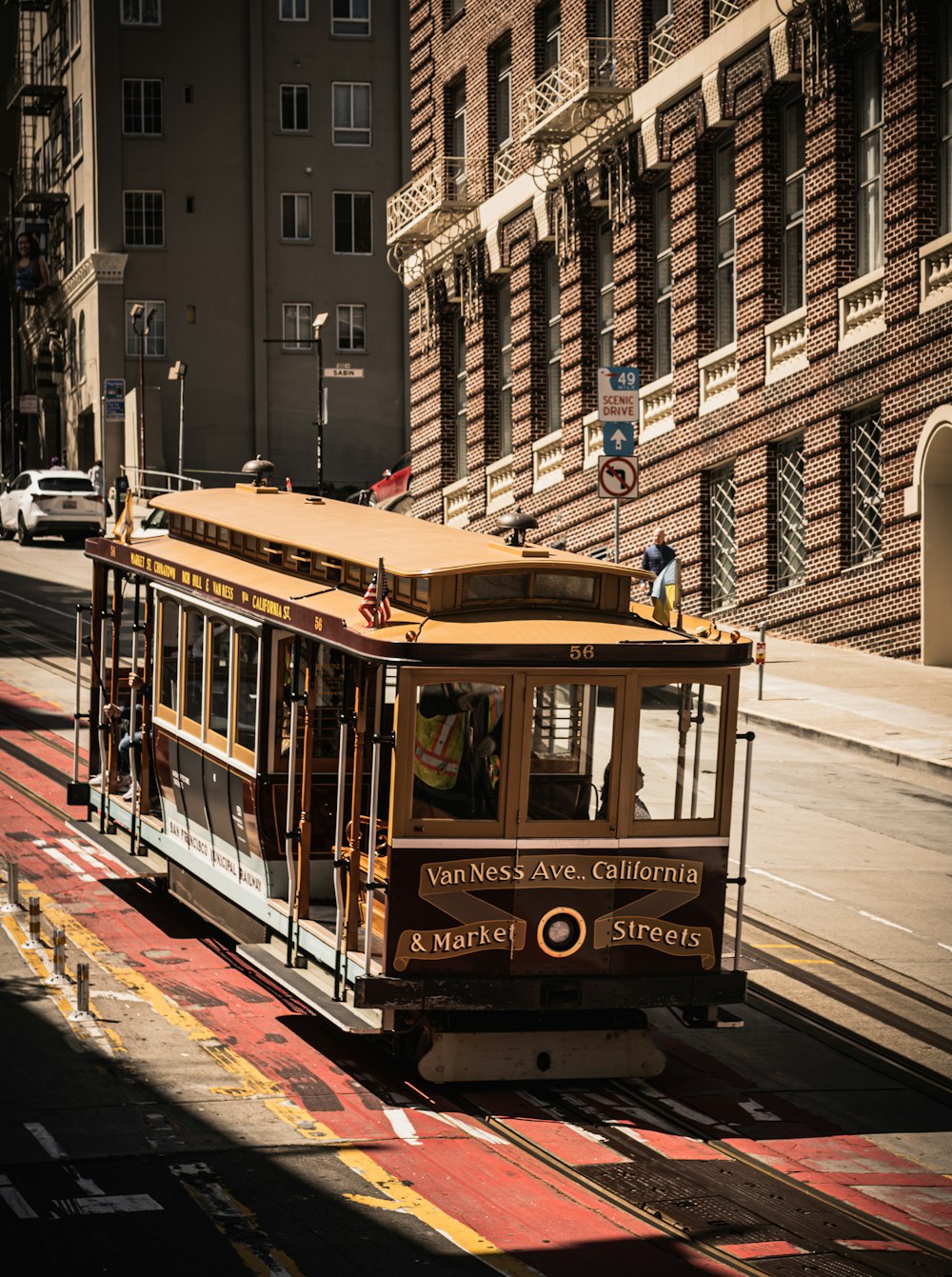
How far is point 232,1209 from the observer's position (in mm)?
8750

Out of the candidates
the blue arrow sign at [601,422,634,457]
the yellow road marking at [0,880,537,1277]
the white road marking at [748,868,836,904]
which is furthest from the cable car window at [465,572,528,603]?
the blue arrow sign at [601,422,634,457]

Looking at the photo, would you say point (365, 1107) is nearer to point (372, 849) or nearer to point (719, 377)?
point (372, 849)

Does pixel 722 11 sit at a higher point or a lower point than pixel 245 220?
higher

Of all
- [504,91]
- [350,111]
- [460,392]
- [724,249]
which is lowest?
[460,392]

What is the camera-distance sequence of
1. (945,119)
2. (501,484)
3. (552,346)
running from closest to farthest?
(945,119) → (552,346) → (501,484)

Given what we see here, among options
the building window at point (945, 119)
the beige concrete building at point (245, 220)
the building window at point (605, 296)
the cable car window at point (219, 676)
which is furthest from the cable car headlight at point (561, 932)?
the beige concrete building at point (245, 220)

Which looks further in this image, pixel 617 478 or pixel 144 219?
pixel 144 219

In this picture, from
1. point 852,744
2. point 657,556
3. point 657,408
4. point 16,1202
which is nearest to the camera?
point 16,1202

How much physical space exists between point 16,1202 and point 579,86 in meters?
29.4

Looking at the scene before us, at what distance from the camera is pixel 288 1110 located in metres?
10.4

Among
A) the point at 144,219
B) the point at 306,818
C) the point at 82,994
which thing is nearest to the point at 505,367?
the point at 144,219

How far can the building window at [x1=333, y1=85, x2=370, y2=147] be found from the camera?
6053 centimetres

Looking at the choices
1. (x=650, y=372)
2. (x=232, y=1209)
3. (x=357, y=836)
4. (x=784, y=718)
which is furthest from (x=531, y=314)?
(x=232, y=1209)

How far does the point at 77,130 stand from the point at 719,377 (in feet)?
120
